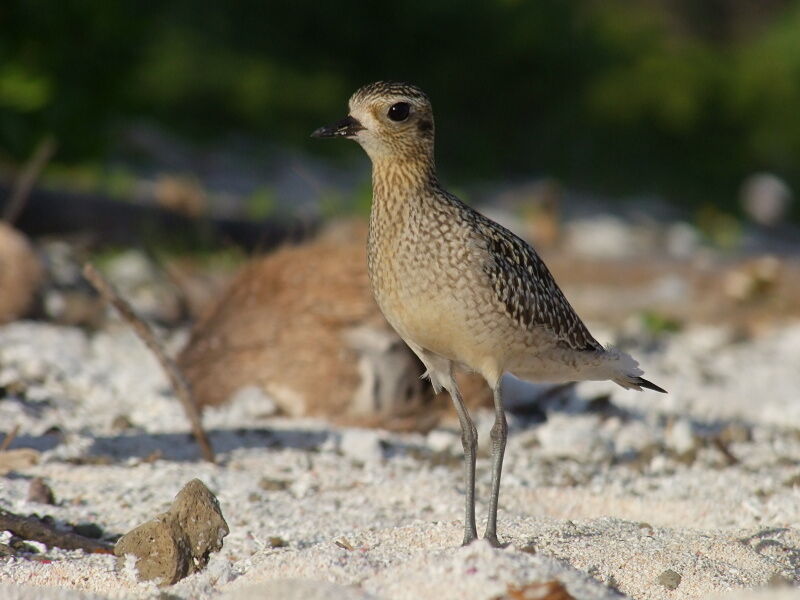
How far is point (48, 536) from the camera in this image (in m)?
3.75

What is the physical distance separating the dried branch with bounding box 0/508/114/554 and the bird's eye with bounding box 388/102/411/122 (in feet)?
4.91

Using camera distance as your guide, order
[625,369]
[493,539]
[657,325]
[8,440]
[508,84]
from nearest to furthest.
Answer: [493,539]
[625,369]
[8,440]
[657,325]
[508,84]

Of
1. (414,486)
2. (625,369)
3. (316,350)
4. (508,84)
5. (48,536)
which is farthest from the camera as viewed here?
(508,84)

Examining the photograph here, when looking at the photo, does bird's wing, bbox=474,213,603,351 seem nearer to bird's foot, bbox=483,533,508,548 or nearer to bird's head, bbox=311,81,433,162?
bird's head, bbox=311,81,433,162

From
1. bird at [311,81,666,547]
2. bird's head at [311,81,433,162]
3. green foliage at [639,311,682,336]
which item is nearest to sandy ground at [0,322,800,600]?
bird at [311,81,666,547]

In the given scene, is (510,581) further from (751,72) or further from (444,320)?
(751,72)

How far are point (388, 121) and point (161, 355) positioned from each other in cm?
146

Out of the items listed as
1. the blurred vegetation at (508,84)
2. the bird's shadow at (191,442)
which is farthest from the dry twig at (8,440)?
the blurred vegetation at (508,84)

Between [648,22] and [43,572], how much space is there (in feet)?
54.5

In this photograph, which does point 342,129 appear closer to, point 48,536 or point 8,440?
point 48,536

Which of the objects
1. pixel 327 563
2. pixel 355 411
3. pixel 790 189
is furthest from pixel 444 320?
pixel 790 189

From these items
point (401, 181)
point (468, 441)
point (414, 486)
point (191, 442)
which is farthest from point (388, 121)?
point (191, 442)

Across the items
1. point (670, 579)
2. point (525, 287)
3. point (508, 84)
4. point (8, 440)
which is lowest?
point (670, 579)

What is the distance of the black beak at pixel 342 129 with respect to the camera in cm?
380
